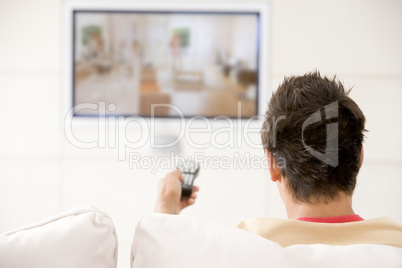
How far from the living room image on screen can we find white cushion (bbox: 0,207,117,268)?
2329 millimetres

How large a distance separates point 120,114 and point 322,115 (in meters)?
2.26

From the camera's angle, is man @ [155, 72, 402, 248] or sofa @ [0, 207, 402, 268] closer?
sofa @ [0, 207, 402, 268]

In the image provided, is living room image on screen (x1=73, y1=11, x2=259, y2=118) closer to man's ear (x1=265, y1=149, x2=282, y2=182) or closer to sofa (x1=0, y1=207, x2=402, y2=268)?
man's ear (x1=265, y1=149, x2=282, y2=182)

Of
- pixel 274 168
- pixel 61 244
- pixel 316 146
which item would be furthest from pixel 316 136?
pixel 61 244

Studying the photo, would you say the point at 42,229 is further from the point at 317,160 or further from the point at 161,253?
the point at 317,160

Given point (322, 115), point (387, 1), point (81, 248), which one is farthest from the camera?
point (387, 1)

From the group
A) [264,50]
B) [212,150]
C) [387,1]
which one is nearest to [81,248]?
[212,150]

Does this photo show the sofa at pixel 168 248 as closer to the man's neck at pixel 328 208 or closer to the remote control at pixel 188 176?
the man's neck at pixel 328 208

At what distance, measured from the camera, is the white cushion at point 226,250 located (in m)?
0.67

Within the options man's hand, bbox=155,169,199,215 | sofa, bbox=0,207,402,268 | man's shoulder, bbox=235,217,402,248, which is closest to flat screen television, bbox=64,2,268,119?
man's hand, bbox=155,169,199,215

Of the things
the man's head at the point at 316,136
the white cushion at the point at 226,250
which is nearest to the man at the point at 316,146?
the man's head at the point at 316,136

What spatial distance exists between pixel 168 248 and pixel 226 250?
10 centimetres

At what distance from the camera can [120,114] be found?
9.89 feet

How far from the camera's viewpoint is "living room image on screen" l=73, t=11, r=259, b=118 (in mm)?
2996
